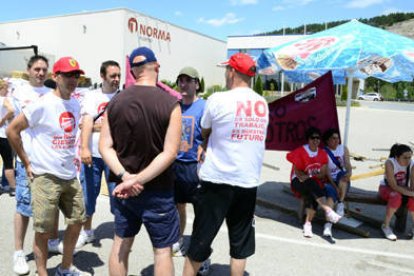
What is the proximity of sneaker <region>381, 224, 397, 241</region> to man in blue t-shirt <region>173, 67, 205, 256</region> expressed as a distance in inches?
107

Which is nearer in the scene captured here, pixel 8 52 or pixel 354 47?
pixel 354 47

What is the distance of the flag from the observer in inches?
223

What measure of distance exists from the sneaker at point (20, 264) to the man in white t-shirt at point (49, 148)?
0.45 metres

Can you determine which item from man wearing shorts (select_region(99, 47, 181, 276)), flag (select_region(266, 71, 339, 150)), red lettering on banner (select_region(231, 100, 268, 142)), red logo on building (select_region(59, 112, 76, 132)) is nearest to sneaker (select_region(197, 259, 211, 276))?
man wearing shorts (select_region(99, 47, 181, 276))

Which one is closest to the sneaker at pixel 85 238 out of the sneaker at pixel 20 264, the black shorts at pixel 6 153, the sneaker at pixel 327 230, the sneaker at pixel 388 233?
the sneaker at pixel 20 264

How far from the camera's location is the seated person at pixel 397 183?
4.88 m

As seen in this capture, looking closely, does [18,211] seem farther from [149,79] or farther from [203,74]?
[203,74]

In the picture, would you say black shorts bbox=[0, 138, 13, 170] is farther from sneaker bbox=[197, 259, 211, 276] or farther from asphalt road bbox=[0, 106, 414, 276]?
sneaker bbox=[197, 259, 211, 276]

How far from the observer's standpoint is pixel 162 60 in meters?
30.8

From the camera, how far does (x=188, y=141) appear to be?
3.80m

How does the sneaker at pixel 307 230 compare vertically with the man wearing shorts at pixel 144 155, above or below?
below

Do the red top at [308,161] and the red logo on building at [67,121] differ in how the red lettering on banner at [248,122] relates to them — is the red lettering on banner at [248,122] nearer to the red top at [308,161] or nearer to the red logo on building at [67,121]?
the red logo on building at [67,121]

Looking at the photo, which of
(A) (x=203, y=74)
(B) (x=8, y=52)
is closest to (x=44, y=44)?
(A) (x=203, y=74)

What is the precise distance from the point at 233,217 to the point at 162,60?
94.5 feet
